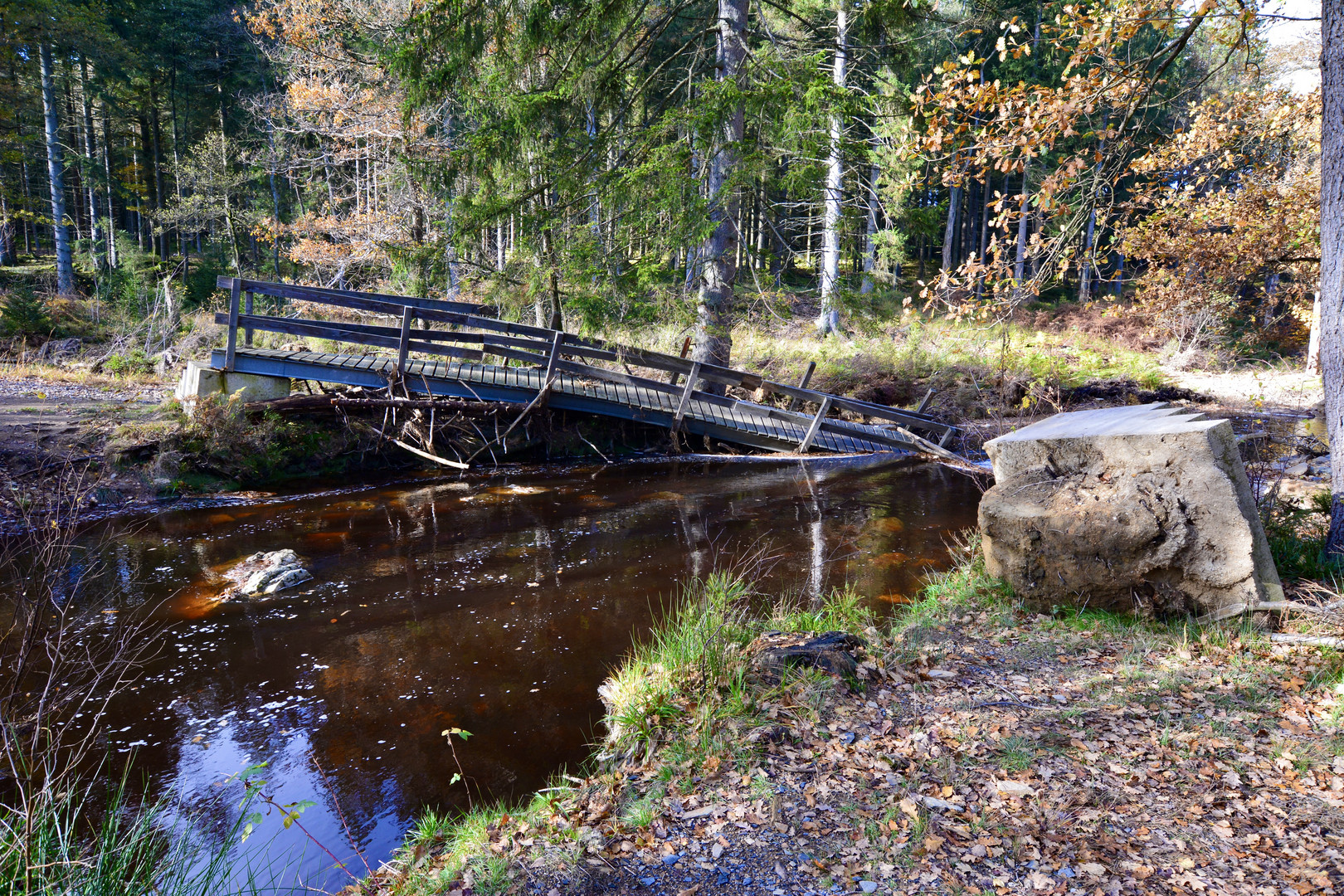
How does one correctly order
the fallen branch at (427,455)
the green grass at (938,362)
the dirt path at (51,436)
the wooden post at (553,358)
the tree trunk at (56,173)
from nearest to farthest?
the dirt path at (51,436)
the fallen branch at (427,455)
the wooden post at (553,358)
the green grass at (938,362)
the tree trunk at (56,173)

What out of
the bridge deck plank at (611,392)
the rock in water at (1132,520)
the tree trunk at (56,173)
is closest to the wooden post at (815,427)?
the bridge deck plank at (611,392)

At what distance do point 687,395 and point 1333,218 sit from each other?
868 cm

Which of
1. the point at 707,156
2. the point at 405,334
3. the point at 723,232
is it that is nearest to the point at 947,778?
the point at 707,156

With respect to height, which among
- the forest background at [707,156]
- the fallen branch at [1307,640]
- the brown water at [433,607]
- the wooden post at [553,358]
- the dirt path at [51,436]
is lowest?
the brown water at [433,607]

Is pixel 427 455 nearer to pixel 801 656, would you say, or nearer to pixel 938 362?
pixel 801 656

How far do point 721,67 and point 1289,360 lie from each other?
21914 mm

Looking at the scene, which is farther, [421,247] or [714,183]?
[714,183]

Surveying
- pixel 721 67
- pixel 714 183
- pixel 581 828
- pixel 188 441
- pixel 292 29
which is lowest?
pixel 581 828

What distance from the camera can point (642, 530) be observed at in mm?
9312

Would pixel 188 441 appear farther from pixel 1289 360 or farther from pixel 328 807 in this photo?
pixel 1289 360

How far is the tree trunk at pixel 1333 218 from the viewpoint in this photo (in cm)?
468

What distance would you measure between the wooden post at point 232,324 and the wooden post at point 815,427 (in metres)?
9.50

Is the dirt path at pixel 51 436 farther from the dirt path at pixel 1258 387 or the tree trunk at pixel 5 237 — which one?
the dirt path at pixel 1258 387

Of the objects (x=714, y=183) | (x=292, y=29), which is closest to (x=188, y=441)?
(x=714, y=183)
